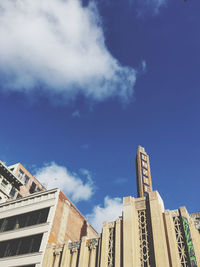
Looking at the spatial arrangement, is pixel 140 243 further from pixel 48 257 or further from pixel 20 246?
pixel 20 246

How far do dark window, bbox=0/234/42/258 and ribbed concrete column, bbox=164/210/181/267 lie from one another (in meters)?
14.9

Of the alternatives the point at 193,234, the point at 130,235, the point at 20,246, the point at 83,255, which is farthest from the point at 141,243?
the point at 20,246

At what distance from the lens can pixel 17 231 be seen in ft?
103

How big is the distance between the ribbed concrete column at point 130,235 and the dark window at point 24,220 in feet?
36.5

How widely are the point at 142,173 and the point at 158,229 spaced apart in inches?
525

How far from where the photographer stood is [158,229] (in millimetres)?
23016

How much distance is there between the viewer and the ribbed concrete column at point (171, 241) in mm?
20500

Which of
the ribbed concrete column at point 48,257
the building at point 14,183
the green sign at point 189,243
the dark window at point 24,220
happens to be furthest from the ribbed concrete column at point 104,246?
the building at point 14,183

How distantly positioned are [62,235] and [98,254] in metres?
7.96

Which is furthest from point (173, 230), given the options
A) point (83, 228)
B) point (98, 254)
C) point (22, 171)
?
point (22, 171)

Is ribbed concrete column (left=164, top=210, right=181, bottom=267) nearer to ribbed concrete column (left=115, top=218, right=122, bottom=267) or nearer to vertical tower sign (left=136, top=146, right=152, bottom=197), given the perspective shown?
ribbed concrete column (left=115, top=218, right=122, bottom=267)

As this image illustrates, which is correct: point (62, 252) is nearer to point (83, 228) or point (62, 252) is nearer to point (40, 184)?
point (83, 228)

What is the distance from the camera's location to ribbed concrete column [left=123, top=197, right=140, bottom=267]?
72.7 ft

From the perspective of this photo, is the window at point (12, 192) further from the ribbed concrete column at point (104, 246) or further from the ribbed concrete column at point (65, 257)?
the ribbed concrete column at point (104, 246)
